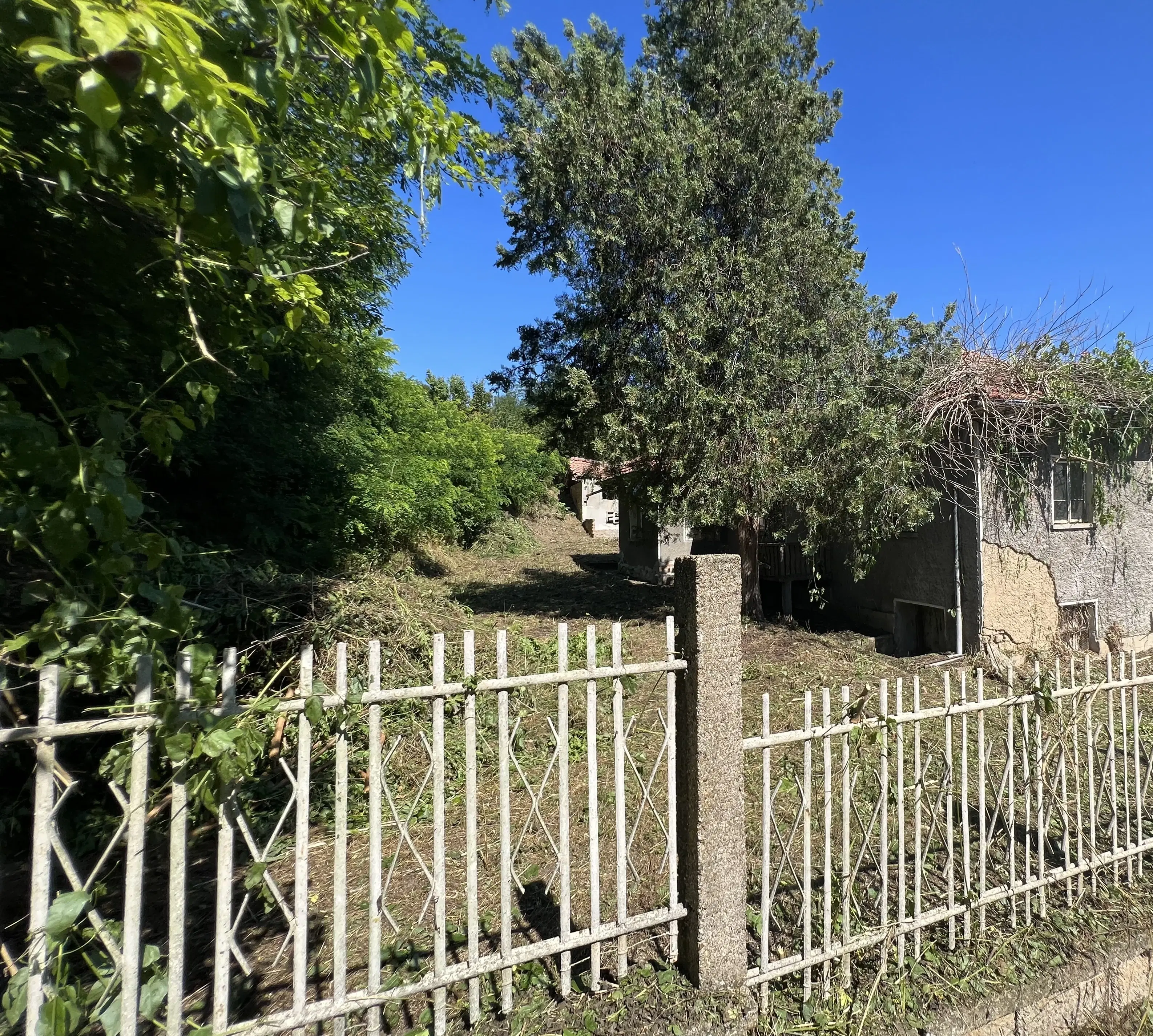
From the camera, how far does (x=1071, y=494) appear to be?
8.98 metres

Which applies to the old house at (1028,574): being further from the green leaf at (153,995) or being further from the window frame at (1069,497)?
the green leaf at (153,995)

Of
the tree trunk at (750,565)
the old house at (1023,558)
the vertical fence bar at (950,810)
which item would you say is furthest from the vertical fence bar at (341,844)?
the old house at (1023,558)

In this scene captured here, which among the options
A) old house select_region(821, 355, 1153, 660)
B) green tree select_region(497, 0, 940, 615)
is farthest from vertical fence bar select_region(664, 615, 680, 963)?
old house select_region(821, 355, 1153, 660)

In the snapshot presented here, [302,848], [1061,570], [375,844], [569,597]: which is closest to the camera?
[302,848]

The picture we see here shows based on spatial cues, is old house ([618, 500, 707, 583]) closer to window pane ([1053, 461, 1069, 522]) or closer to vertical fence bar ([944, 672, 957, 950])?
window pane ([1053, 461, 1069, 522])

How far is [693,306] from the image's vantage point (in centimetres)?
762

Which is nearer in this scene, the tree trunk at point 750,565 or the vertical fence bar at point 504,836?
the vertical fence bar at point 504,836

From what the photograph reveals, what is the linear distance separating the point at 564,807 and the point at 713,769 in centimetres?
53

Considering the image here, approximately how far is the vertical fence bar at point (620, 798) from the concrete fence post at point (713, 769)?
24 cm

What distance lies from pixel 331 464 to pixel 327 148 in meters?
5.60

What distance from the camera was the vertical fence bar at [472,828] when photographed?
1.94 meters

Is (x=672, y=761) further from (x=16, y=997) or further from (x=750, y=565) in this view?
(x=750, y=565)

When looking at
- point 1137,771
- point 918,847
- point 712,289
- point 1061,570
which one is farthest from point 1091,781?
point 1061,570

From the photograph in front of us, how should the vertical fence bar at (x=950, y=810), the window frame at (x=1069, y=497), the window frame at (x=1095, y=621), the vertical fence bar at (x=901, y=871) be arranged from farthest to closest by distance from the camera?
the window frame at (x=1095, y=621), the window frame at (x=1069, y=497), the vertical fence bar at (x=950, y=810), the vertical fence bar at (x=901, y=871)
